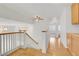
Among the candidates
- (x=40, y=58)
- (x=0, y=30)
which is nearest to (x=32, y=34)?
(x=0, y=30)

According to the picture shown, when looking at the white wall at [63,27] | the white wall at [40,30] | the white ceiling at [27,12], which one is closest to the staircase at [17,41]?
the white wall at [40,30]

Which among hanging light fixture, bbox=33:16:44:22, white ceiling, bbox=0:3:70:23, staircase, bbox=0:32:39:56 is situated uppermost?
white ceiling, bbox=0:3:70:23

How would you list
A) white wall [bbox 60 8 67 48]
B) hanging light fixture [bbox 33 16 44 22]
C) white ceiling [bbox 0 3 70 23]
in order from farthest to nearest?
1. white wall [bbox 60 8 67 48]
2. hanging light fixture [bbox 33 16 44 22]
3. white ceiling [bbox 0 3 70 23]

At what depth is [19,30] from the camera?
13.3 ft

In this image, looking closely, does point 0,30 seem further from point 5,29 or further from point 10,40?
point 10,40

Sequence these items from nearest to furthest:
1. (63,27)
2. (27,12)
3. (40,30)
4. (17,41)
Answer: (27,12)
(40,30)
(17,41)
(63,27)

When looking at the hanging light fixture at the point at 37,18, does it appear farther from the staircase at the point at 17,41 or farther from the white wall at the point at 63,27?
the white wall at the point at 63,27

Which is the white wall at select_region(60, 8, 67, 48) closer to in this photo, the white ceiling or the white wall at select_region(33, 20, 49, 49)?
the white ceiling

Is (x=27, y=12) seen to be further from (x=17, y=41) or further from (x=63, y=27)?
(x=63, y=27)

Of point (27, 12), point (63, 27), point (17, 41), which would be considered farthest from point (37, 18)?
point (63, 27)

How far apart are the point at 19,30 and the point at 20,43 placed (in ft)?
1.75

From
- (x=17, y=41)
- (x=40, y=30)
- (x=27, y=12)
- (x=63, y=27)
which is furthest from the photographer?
(x=63, y=27)

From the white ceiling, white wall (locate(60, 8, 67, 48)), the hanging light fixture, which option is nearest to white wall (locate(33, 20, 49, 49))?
the hanging light fixture

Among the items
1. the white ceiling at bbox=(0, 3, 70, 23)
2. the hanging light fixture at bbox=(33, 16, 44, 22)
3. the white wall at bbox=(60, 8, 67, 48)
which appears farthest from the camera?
the white wall at bbox=(60, 8, 67, 48)
